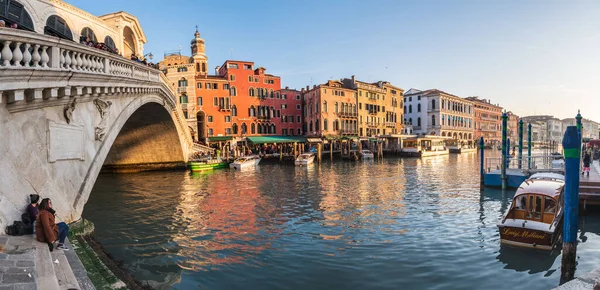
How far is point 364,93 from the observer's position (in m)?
54.3

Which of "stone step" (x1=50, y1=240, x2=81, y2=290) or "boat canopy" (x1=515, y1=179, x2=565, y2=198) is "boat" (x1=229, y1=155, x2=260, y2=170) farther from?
"stone step" (x1=50, y1=240, x2=81, y2=290)

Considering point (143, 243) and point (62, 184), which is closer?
point (62, 184)

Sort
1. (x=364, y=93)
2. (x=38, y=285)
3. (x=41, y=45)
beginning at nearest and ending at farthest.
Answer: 1. (x=38, y=285)
2. (x=41, y=45)
3. (x=364, y=93)

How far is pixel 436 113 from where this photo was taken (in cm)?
6869

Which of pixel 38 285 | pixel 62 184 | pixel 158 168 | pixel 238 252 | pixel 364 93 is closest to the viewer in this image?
pixel 38 285

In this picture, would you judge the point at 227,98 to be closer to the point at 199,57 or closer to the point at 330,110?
the point at 199,57

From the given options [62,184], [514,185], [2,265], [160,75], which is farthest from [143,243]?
[514,185]

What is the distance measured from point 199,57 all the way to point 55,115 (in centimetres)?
3729

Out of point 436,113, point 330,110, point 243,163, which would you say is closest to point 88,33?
point 243,163

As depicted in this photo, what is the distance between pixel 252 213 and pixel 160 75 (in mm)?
10493

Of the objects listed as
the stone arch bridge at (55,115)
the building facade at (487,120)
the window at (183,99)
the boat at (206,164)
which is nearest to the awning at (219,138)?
the window at (183,99)

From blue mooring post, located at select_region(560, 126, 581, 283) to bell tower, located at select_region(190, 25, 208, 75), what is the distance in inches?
1591

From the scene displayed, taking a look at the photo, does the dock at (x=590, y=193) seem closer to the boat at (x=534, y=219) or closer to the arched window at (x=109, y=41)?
the boat at (x=534, y=219)

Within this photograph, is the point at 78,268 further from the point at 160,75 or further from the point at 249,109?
the point at 249,109
